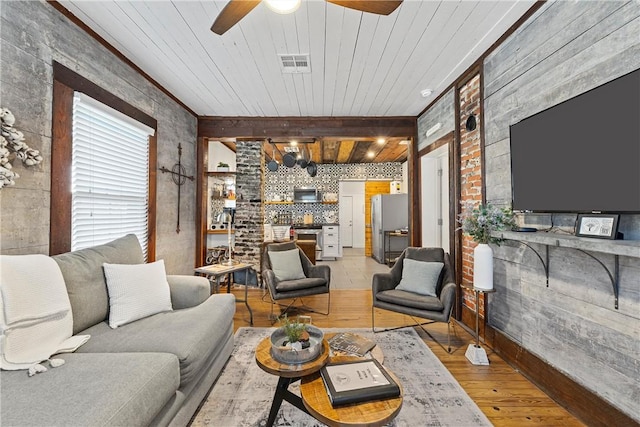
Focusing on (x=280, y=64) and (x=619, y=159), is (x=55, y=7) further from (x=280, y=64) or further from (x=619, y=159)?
(x=619, y=159)

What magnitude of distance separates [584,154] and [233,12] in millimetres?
2191

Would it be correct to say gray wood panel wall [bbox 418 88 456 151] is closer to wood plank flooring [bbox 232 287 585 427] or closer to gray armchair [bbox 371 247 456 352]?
gray armchair [bbox 371 247 456 352]

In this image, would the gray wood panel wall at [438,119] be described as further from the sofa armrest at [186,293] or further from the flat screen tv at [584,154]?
the sofa armrest at [186,293]

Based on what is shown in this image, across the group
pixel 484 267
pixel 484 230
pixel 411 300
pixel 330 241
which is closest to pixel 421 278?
pixel 411 300

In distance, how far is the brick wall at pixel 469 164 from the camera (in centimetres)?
279

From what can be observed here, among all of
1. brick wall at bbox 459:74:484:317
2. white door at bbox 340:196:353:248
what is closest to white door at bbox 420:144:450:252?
brick wall at bbox 459:74:484:317

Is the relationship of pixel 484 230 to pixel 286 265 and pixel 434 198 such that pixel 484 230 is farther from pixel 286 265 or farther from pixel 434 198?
pixel 286 265

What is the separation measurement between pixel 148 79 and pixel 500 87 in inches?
142

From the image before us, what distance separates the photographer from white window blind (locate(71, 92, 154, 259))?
2262 millimetres

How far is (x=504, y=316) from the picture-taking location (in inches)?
95.2

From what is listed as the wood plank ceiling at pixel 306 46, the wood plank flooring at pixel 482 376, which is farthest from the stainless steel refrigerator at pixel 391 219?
the wood plank ceiling at pixel 306 46

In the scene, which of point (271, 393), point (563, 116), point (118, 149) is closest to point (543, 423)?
point (271, 393)

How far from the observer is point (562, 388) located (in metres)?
1.84

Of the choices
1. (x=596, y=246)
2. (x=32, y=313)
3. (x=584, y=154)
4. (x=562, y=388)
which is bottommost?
(x=562, y=388)
